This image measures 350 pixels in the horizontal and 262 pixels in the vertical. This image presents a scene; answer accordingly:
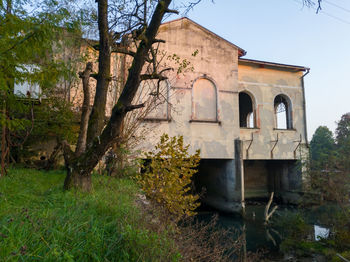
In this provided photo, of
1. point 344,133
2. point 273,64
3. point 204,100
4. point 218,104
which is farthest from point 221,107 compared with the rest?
point 344,133

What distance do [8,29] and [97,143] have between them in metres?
2.44

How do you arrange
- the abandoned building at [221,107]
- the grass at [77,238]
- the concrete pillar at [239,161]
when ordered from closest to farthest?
the grass at [77,238] < the abandoned building at [221,107] < the concrete pillar at [239,161]

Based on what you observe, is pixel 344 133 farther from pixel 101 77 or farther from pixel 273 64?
pixel 101 77

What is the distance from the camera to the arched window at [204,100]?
11789 mm

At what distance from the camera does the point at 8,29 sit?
402 centimetres

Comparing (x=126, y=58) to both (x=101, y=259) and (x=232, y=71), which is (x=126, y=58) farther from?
(x=101, y=259)

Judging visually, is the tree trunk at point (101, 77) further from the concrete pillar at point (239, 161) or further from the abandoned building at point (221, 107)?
the concrete pillar at point (239, 161)

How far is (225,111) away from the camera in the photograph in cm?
1224

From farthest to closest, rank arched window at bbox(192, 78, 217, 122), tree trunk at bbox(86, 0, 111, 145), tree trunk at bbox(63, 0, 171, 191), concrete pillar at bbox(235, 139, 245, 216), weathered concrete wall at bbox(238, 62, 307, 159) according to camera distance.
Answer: weathered concrete wall at bbox(238, 62, 307, 159), concrete pillar at bbox(235, 139, 245, 216), arched window at bbox(192, 78, 217, 122), tree trunk at bbox(86, 0, 111, 145), tree trunk at bbox(63, 0, 171, 191)

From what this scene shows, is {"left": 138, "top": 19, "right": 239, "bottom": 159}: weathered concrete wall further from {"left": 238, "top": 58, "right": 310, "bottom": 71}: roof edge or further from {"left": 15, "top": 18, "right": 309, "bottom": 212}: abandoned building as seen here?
{"left": 238, "top": 58, "right": 310, "bottom": 71}: roof edge

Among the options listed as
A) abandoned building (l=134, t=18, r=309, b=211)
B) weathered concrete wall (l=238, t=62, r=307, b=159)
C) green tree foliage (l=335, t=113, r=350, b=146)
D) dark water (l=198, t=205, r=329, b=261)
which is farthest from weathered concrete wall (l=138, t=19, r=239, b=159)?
green tree foliage (l=335, t=113, r=350, b=146)

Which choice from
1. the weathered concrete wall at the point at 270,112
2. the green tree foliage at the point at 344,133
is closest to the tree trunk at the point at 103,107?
the weathered concrete wall at the point at 270,112

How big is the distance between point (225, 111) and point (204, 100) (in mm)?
1253

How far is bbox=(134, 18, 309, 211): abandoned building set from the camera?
1149 cm
